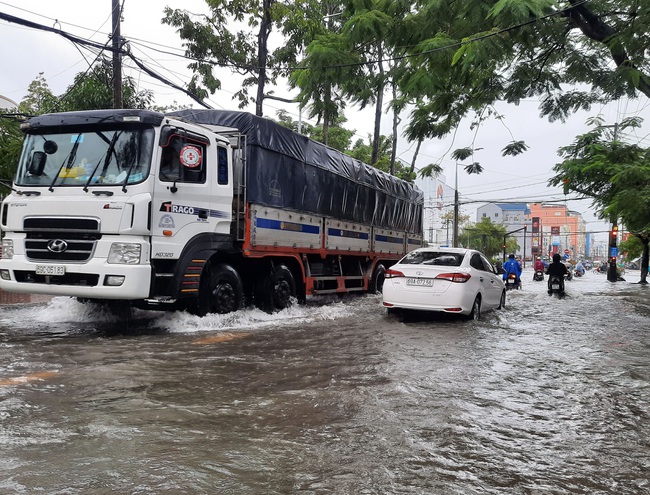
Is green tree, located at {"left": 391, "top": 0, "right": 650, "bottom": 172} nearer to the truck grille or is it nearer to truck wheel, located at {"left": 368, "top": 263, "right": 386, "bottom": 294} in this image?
the truck grille

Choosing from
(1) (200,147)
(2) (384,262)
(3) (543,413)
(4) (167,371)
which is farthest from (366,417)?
(2) (384,262)

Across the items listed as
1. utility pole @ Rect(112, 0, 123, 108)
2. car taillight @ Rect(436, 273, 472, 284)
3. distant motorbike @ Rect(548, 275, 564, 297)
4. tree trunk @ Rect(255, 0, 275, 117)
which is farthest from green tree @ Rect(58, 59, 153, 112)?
distant motorbike @ Rect(548, 275, 564, 297)

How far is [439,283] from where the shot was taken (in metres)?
9.96

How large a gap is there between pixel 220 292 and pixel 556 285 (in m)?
14.1

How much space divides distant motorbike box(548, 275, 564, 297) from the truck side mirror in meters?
16.5

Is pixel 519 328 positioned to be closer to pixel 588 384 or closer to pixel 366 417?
pixel 588 384

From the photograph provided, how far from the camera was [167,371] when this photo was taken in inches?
227

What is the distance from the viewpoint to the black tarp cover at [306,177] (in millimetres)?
9680

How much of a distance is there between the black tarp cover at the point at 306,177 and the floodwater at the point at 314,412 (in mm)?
2859

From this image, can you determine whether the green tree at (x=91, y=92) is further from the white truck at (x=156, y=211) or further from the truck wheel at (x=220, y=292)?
the truck wheel at (x=220, y=292)

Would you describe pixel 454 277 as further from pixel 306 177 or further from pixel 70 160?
pixel 70 160

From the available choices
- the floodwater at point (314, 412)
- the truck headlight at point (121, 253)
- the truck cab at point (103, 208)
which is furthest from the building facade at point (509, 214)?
the truck headlight at point (121, 253)

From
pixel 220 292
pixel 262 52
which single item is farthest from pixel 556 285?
pixel 220 292

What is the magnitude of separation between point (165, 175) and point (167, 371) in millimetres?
3054
